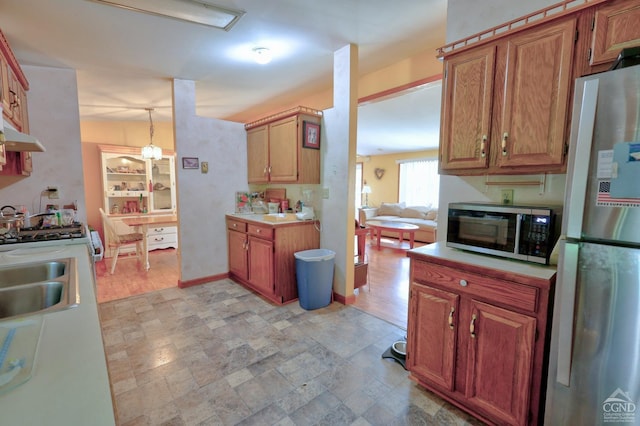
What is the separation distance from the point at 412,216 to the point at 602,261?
638 centimetres

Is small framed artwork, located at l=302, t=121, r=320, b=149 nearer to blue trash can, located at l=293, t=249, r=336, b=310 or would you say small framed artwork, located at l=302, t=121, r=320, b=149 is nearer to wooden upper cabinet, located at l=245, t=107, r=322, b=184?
wooden upper cabinet, located at l=245, t=107, r=322, b=184

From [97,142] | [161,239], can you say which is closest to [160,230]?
[161,239]

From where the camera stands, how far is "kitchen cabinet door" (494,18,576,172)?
1395mm

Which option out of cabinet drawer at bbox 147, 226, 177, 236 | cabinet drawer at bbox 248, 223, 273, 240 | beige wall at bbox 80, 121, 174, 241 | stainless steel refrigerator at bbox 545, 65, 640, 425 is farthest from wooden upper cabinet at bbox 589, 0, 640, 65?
beige wall at bbox 80, 121, 174, 241

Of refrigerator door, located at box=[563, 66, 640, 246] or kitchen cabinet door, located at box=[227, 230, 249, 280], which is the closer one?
refrigerator door, located at box=[563, 66, 640, 246]

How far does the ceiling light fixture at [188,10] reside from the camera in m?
1.94

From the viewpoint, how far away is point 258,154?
3.70 m

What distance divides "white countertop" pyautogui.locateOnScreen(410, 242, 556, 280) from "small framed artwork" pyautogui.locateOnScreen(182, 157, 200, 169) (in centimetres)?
288

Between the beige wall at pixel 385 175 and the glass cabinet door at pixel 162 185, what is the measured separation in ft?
18.5

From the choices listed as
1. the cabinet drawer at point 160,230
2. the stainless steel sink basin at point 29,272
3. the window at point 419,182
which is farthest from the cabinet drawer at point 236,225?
the window at point 419,182

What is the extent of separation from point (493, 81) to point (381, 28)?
122 centimetres

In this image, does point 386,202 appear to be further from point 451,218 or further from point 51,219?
point 51,219

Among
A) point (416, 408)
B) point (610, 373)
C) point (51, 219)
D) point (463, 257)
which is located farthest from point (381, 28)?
point (51, 219)

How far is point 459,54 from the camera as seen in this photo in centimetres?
177
